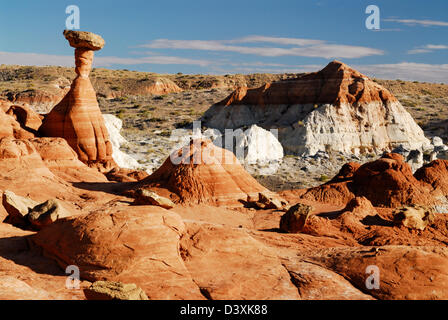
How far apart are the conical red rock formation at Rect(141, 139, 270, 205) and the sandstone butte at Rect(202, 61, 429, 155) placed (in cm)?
1783

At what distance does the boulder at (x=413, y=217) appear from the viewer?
13.6 metres

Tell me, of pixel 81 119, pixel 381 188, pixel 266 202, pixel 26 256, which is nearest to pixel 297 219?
pixel 266 202

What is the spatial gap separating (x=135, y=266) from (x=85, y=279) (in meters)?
0.93

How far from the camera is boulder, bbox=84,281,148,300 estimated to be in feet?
21.2

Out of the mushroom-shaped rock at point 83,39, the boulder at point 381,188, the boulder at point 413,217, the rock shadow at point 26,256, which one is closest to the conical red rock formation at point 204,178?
the boulder at point 381,188

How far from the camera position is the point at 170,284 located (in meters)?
7.62

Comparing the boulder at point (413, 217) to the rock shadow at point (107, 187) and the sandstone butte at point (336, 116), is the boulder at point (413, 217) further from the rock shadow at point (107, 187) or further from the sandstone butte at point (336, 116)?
the sandstone butte at point (336, 116)

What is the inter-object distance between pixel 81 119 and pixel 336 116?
22.6 metres

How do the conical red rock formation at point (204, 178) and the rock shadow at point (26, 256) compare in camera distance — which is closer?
the rock shadow at point (26, 256)

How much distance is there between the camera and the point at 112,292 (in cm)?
650

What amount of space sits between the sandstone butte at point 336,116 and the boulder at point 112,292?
94.9 feet

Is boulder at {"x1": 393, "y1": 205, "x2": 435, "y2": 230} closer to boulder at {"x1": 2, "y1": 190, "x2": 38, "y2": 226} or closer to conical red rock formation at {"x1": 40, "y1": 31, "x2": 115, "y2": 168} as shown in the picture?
boulder at {"x1": 2, "y1": 190, "x2": 38, "y2": 226}
